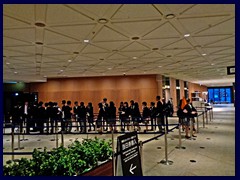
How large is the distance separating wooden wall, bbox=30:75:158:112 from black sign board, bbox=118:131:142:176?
12.7 metres

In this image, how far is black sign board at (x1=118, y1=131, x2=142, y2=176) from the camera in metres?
2.54

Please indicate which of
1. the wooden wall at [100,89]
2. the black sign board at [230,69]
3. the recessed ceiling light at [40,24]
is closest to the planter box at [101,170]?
the recessed ceiling light at [40,24]

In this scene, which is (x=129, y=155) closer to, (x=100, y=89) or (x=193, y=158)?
(x=193, y=158)

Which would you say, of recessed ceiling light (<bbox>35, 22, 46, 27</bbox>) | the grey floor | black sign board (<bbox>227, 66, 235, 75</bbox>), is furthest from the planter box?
black sign board (<bbox>227, 66, 235, 75</bbox>)

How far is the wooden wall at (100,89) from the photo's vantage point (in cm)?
1550

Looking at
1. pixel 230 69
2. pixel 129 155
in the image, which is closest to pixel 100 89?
pixel 230 69

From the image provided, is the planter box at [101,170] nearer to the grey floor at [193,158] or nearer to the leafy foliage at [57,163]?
the leafy foliage at [57,163]

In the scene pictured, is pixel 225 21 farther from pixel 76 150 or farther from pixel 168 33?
pixel 76 150

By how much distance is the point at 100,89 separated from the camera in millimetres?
15906

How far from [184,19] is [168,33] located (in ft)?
3.24

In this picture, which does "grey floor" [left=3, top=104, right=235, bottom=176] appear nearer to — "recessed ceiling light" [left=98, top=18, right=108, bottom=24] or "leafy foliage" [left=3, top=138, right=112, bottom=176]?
"leafy foliage" [left=3, top=138, right=112, bottom=176]

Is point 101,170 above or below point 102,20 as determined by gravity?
below

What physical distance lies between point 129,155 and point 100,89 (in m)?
13.4

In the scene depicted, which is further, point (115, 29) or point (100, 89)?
point (100, 89)
